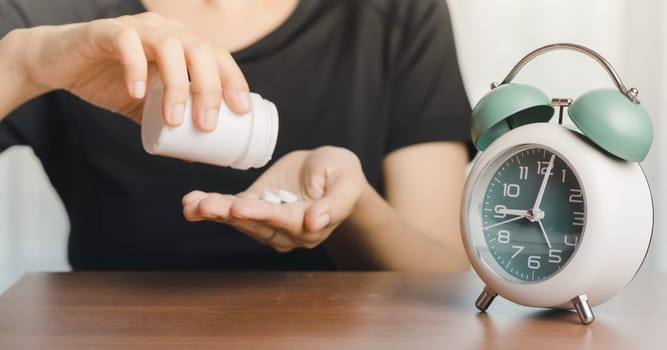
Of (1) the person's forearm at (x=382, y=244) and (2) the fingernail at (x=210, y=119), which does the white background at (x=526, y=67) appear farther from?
(2) the fingernail at (x=210, y=119)

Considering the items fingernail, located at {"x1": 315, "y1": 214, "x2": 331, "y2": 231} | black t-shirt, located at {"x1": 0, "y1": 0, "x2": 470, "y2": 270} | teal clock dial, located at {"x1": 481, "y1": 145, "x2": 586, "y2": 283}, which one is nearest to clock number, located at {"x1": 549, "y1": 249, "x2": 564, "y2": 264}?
teal clock dial, located at {"x1": 481, "y1": 145, "x2": 586, "y2": 283}

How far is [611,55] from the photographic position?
1.33 m

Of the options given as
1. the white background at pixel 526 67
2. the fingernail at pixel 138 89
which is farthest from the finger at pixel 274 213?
the white background at pixel 526 67

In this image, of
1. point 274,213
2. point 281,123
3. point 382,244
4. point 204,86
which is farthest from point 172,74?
point 281,123

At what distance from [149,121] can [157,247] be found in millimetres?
562

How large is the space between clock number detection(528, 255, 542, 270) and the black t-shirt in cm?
56

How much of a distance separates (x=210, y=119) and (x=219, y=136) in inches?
0.9

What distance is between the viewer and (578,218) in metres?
0.72

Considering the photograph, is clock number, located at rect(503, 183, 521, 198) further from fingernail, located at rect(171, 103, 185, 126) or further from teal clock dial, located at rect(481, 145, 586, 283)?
fingernail, located at rect(171, 103, 185, 126)

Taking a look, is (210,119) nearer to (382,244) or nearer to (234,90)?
(234,90)

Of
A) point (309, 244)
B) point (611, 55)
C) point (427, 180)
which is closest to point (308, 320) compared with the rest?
point (309, 244)

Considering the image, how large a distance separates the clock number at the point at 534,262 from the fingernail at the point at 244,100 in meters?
0.27

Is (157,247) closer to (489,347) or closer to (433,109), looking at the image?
(433,109)

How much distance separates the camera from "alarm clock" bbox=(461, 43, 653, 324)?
2.28ft
